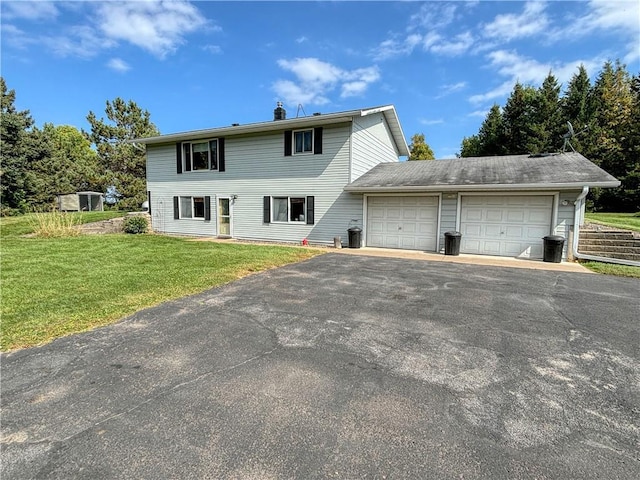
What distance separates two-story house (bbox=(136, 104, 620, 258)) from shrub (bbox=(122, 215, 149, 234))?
0.94 m

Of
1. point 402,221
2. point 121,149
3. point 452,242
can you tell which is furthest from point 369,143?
point 121,149

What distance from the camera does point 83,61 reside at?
15625 millimetres

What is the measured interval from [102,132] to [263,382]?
3470 centimetres

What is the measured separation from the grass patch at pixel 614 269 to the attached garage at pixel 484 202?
897 mm

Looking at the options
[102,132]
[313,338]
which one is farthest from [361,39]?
[102,132]

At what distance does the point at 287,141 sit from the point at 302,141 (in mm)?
676

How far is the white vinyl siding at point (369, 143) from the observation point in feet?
42.1

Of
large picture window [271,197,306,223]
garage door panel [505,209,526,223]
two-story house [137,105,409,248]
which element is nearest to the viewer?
garage door panel [505,209,526,223]

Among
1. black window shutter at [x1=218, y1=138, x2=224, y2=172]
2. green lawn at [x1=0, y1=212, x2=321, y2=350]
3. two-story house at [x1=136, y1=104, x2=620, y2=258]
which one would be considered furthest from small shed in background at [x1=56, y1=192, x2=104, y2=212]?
black window shutter at [x1=218, y1=138, x2=224, y2=172]

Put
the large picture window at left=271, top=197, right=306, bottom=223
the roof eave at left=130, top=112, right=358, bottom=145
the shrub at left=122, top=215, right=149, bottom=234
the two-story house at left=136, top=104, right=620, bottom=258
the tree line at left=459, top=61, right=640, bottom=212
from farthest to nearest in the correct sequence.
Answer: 1. the tree line at left=459, top=61, right=640, bottom=212
2. the shrub at left=122, top=215, right=149, bottom=234
3. the large picture window at left=271, top=197, right=306, bottom=223
4. the roof eave at left=130, top=112, right=358, bottom=145
5. the two-story house at left=136, top=104, right=620, bottom=258

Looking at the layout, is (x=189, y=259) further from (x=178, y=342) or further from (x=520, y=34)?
(x=520, y=34)

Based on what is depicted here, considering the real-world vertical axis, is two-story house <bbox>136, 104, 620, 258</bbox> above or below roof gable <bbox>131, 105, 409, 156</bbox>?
below

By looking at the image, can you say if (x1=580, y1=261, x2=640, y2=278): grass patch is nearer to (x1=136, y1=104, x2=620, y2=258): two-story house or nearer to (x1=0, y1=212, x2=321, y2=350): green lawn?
(x1=136, y1=104, x2=620, y2=258): two-story house

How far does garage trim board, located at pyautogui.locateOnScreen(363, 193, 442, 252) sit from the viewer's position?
1173 centimetres
